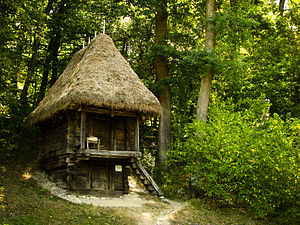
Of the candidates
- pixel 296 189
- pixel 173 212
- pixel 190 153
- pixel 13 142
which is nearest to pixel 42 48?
pixel 13 142

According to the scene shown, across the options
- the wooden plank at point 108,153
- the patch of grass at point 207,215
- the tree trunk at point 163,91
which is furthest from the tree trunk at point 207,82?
the wooden plank at point 108,153

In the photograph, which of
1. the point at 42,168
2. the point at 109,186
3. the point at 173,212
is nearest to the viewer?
the point at 173,212

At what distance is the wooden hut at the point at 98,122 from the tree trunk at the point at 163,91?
4084mm

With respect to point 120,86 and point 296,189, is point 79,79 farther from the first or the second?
point 296,189

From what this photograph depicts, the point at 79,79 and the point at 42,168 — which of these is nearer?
the point at 79,79

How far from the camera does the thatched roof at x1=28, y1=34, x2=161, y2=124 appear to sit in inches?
529

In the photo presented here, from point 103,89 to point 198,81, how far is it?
29.6ft

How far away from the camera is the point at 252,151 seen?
13.5m

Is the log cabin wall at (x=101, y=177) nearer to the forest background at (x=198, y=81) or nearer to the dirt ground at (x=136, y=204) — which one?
the dirt ground at (x=136, y=204)

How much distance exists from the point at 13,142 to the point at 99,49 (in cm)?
691

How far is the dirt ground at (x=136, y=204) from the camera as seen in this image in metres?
12.1

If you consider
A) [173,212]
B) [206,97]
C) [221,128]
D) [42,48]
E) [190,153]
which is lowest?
[173,212]

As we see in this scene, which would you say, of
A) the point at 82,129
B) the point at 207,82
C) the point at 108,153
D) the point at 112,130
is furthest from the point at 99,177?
the point at 207,82

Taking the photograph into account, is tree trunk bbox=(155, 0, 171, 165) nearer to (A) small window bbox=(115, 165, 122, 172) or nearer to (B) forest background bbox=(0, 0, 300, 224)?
(B) forest background bbox=(0, 0, 300, 224)
